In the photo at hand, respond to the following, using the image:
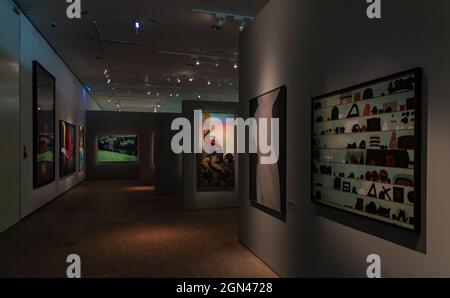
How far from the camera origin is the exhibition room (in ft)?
6.74

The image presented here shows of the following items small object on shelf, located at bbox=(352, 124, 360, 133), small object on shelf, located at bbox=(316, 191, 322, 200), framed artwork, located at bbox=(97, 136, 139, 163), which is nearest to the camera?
small object on shelf, located at bbox=(352, 124, 360, 133)

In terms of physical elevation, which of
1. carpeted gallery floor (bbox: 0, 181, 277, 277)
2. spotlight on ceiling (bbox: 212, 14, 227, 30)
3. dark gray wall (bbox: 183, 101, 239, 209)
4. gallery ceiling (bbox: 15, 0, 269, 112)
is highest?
gallery ceiling (bbox: 15, 0, 269, 112)

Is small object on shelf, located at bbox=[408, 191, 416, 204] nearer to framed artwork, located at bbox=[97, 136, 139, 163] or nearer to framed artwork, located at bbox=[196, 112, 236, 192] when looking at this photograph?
framed artwork, located at bbox=[196, 112, 236, 192]

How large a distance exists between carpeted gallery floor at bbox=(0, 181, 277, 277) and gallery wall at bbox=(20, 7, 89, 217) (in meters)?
0.51

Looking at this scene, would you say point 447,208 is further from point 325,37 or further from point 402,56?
point 325,37

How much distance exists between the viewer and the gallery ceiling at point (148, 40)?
654cm

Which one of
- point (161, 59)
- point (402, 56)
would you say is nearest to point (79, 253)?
point (402, 56)

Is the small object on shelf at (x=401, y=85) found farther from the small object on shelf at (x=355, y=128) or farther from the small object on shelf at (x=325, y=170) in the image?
the small object on shelf at (x=325, y=170)

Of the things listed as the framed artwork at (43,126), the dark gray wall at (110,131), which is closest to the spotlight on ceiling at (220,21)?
the framed artwork at (43,126)

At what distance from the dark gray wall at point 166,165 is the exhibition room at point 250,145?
52mm

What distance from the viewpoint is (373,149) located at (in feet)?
7.75

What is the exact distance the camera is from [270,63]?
13.9ft

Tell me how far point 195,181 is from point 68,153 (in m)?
5.97

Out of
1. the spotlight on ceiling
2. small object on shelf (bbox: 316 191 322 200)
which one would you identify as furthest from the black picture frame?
small object on shelf (bbox: 316 191 322 200)
